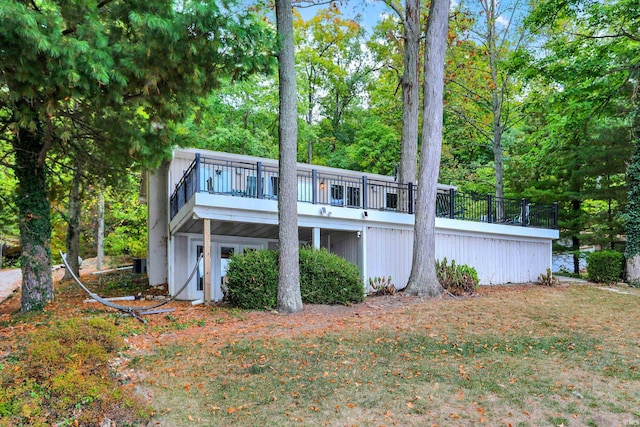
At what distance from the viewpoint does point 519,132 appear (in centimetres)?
2138

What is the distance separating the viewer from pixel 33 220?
28.4 feet

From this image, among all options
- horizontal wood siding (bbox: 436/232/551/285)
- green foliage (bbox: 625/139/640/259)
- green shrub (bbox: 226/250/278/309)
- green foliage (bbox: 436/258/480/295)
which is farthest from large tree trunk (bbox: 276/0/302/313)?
green foliage (bbox: 625/139/640/259)

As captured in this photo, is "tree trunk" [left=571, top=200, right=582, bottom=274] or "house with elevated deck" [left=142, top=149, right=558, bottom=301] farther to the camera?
"tree trunk" [left=571, top=200, right=582, bottom=274]

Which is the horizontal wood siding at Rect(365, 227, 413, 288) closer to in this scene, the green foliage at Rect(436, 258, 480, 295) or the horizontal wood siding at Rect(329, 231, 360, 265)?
the horizontal wood siding at Rect(329, 231, 360, 265)

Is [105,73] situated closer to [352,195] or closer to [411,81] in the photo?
[352,195]

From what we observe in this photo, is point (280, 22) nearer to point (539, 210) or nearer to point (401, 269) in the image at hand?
point (401, 269)

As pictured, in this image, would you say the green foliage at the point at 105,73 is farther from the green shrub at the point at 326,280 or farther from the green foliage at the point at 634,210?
the green foliage at the point at 634,210

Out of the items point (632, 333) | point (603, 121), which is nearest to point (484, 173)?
point (603, 121)

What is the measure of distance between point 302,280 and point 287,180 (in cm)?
221

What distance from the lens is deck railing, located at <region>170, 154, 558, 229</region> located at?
11578mm

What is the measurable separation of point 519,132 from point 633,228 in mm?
9101

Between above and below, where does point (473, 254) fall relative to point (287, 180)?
below

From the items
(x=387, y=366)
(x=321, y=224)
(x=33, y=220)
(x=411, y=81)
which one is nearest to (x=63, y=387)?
(x=387, y=366)

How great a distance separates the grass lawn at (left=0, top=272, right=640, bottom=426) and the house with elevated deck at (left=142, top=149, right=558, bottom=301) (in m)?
2.71
